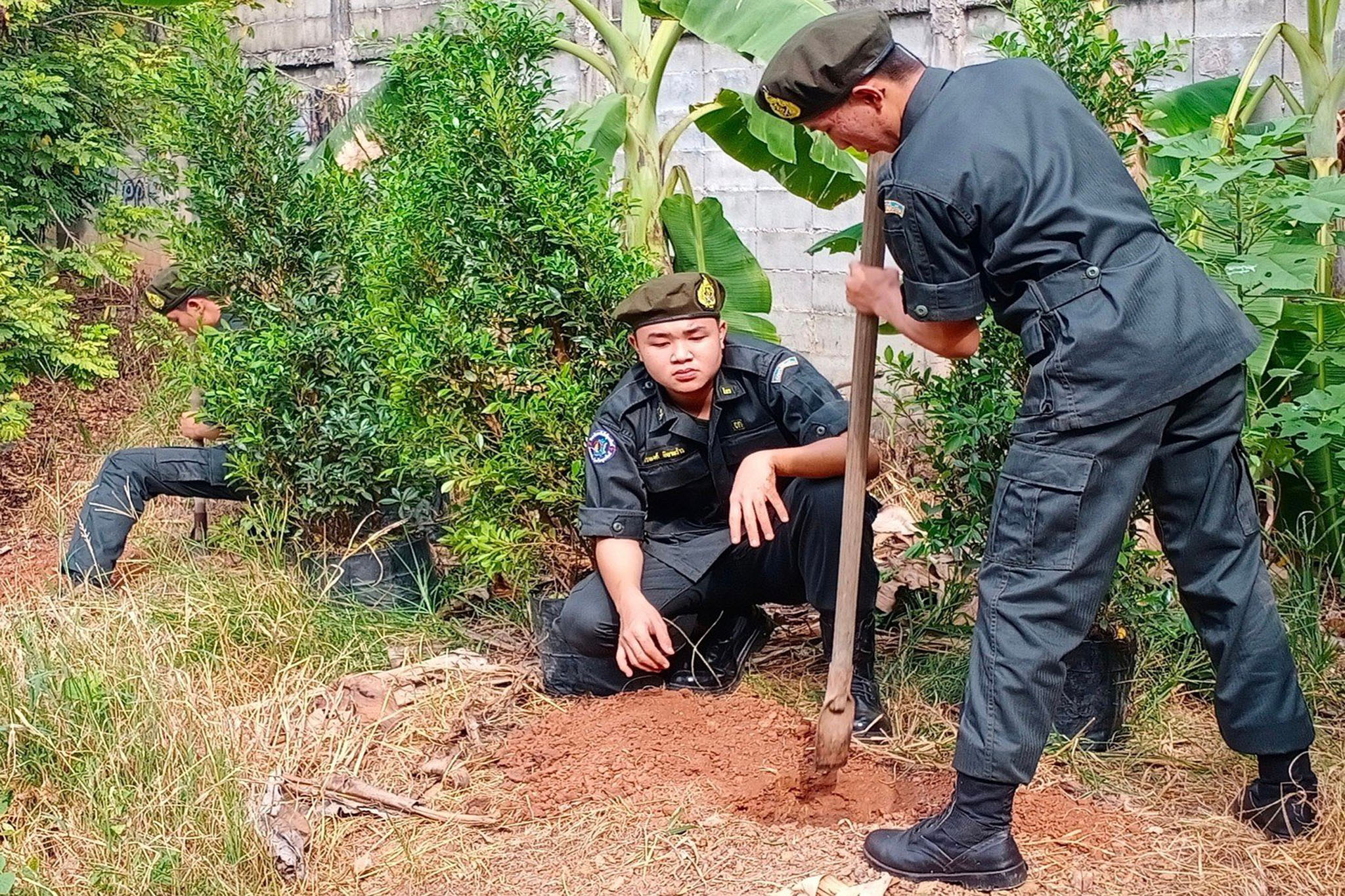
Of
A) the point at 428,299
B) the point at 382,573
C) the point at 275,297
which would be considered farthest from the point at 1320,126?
the point at 275,297

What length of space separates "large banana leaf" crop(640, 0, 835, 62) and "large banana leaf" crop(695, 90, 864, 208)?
1.19 feet

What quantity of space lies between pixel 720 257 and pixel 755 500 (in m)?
2.36

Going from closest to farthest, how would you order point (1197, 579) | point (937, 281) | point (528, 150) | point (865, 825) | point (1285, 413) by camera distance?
point (937, 281), point (1197, 579), point (865, 825), point (1285, 413), point (528, 150)

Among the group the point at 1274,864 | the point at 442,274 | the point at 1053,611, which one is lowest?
the point at 1274,864

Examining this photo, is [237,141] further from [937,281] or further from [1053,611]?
[1053,611]

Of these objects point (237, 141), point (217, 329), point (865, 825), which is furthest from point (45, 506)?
point (865, 825)

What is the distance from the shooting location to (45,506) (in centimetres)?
702

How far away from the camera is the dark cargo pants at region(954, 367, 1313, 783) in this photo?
2.89 m

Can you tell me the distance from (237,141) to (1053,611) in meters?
3.73

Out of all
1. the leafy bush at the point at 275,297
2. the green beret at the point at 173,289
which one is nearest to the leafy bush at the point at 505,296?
the leafy bush at the point at 275,297

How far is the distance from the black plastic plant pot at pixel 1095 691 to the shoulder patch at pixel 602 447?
4.69 ft

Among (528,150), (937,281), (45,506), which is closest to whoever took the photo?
(937,281)

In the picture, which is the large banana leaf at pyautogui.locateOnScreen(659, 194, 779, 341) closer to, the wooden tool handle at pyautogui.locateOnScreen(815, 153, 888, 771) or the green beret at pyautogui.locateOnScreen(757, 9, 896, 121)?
the wooden tool handle at pyautogui.locateOnScreen(815, 153, 888, 771)

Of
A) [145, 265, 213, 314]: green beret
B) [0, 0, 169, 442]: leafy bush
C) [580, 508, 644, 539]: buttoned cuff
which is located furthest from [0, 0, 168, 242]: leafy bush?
[580, 508, 644, 539]: buttoned cuff
